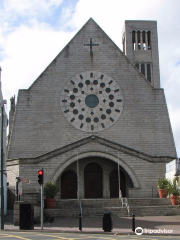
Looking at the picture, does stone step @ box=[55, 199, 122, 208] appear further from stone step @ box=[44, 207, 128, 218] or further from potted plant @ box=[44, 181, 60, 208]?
stone step @ box=[44, 207, 128, 218]

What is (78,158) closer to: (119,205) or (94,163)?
(94,163)

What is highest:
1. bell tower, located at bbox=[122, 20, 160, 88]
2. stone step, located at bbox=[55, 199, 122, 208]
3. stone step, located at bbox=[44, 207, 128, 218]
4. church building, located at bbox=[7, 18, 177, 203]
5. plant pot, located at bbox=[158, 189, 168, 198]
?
bell tower, located at bbox=[122, 20, 160, 88]

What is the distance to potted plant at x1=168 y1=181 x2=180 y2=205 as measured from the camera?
26780 millimetres

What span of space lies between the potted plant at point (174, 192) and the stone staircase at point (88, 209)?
3542 millimetres

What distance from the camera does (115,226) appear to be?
64.4 feet

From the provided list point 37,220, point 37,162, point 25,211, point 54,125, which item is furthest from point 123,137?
point 25,211

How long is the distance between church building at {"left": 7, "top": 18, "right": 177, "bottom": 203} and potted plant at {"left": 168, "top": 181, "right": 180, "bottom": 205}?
385 centimetres

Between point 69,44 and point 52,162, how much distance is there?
11.9 meters

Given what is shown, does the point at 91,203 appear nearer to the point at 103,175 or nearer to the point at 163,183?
the point at 163,183

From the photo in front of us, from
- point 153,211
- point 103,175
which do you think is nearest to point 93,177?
point 103,175

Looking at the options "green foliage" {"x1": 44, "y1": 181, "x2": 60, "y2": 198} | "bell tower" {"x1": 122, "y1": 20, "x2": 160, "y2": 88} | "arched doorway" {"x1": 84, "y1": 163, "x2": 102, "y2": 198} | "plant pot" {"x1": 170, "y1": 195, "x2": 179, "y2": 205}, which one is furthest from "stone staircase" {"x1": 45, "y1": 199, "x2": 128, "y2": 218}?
"bell tower" {"x1": 122, "y1": 20, "x2": 160, "y2": 88}

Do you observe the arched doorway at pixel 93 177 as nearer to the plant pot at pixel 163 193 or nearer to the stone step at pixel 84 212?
the plant pot at pixel 163 193

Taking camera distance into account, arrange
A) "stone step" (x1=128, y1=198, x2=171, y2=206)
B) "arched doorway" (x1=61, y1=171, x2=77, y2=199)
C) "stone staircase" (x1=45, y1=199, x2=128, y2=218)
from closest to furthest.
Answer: "stone staircase" (x1=45, y1=199, x2=128, y2=218) → "stone step" (x1=128, y1=198, x2=171, y2=206) → "arched doorway" (x1=61, y1=171, x2=77, y2=199)

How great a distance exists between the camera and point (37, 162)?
30719mm
